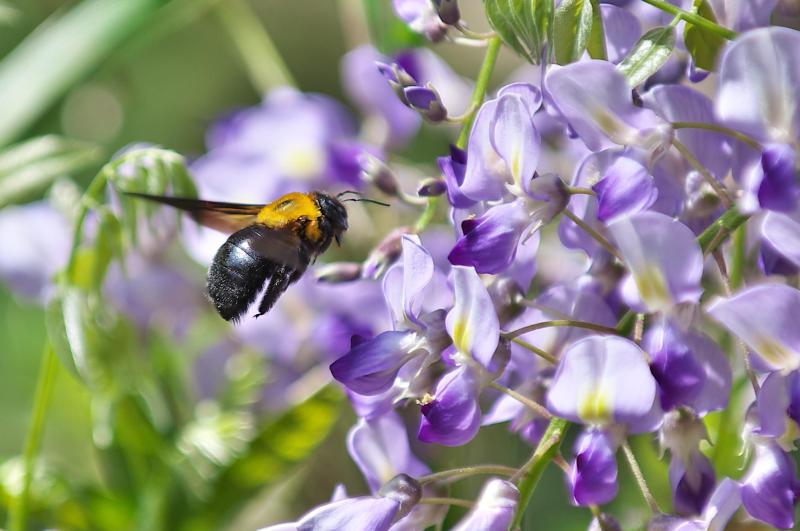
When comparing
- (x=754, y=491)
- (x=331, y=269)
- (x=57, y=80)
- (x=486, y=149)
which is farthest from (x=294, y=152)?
(x=754, y=491)

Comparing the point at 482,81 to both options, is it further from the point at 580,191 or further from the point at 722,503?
the point at 722,503

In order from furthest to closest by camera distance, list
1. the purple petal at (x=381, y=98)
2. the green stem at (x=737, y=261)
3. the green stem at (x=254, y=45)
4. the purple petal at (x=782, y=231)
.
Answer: the green stem at (x=254, y=45)
the purple petal at (x=381, y=98)
the green stem at (x=737, y=261)
the purple petal at (x=782, y=231)

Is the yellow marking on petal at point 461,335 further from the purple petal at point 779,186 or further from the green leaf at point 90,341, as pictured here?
the green leaf at point 90,341

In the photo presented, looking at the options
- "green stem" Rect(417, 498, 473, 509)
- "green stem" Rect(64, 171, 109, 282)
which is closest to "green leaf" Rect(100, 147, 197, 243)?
"green stem" Rect(64, 171, 109, 282)

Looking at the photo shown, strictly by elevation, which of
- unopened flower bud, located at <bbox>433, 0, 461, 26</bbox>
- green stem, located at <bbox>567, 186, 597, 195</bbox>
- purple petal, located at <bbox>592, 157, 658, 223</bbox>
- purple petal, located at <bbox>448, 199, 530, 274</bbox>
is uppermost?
unopened flower bud, located at <bbox>433, 0, 461, 26</bbox>

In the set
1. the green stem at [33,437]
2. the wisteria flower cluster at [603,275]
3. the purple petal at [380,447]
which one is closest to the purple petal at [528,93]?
the wisteria flower cluster at [603,275]

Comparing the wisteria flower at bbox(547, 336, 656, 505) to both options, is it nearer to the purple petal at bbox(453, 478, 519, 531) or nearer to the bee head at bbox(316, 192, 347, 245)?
the purple petal at bbox(453, 478, 519, 531)

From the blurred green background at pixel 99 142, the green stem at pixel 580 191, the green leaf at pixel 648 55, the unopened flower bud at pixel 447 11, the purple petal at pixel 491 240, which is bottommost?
the blurred green background at pixel 99 142
